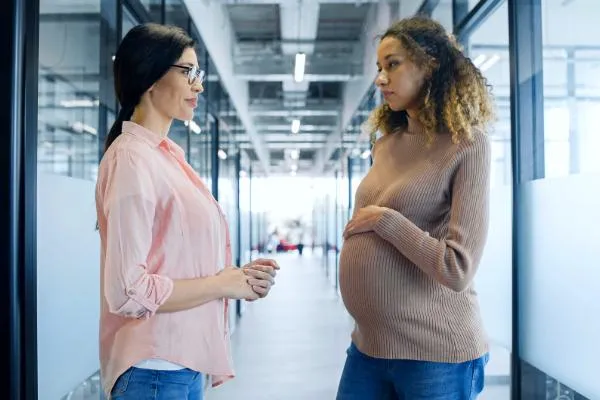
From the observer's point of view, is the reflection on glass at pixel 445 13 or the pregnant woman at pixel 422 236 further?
the reflection on glass at pixel 445 13

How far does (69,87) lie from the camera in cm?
209

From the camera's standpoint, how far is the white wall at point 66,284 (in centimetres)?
175

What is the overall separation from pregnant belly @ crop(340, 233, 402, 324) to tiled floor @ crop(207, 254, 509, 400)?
A: 5.61 feet

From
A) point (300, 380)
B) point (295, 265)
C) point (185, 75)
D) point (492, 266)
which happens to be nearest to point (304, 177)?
point (295, 265)

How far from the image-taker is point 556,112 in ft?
7.19

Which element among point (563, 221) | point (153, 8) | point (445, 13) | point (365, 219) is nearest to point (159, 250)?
point (365, 219)

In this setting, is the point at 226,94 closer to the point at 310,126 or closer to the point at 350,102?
the point at 350,102

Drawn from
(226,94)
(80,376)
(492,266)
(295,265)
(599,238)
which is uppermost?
(226,94)

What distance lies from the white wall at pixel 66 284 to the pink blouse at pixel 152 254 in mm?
694

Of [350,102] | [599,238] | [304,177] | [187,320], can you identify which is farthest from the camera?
[304,177]

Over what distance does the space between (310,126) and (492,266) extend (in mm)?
11101

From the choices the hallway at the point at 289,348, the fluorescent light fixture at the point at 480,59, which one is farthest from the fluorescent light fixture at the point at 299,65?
the fluorescent light fixture at the point at 480,59

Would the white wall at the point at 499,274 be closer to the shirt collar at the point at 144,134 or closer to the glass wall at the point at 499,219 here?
the glass wall at the point at 499,219

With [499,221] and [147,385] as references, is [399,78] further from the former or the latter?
[499,221]
